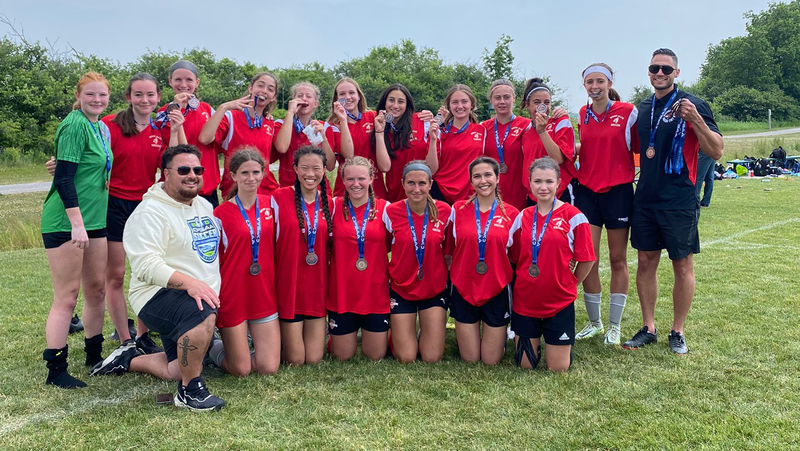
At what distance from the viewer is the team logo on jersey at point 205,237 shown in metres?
3.75

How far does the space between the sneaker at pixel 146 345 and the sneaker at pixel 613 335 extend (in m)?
3.62

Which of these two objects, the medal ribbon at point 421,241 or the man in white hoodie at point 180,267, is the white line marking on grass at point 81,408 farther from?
the medal ribbon at point 421,241

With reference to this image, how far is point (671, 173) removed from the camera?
4.48m

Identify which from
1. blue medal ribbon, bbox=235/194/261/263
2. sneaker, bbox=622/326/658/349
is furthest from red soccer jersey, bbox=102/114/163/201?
sneaker, bbox=622/326/658/349

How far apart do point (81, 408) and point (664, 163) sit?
4.35 meters

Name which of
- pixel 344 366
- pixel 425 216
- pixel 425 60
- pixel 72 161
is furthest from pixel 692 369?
pixel 425 60

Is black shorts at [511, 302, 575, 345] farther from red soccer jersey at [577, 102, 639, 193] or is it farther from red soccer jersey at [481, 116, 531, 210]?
red soccer jersey at [481, 116, 531, 210]

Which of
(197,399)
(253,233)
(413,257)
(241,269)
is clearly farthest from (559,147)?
(197,399)

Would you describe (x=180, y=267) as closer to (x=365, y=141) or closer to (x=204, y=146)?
(x=204, y=146)

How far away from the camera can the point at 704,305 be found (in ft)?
19.0

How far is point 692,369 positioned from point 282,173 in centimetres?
353

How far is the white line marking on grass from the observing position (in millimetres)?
3428

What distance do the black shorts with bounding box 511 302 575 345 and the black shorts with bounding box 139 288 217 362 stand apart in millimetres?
2147

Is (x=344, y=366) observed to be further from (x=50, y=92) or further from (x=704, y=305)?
(x=50, y=92)
